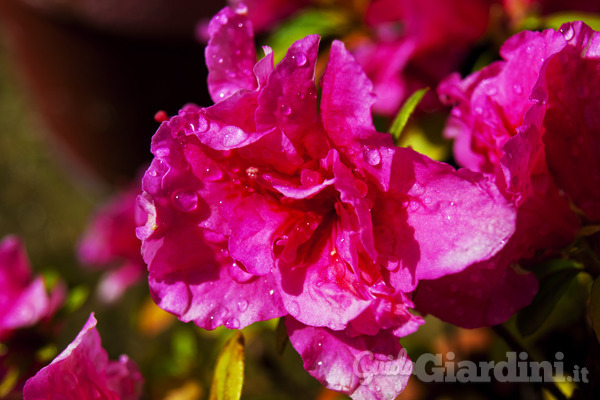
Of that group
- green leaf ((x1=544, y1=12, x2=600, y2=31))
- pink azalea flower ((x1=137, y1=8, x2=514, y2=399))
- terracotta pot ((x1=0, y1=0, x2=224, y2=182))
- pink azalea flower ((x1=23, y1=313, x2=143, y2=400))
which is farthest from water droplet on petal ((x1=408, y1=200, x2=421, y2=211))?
terracotta pot ((x1=0, y1=0, x2=224, y2=182))

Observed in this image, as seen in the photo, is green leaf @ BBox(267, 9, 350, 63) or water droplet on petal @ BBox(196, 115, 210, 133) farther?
green leaf @ BBox(267, 9, 350, 63)

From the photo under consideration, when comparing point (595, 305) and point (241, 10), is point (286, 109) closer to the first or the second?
point (241, 10)

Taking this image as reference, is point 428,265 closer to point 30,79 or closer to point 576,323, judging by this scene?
point 576,323

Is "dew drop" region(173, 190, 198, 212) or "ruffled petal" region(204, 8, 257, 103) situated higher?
"ruffled petal" region(204, 8, 257, 103)

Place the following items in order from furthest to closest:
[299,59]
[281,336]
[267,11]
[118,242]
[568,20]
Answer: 1. [118,242]
2. [267,11]
3. [568,20]
4. [281,336]
5. [299,59]

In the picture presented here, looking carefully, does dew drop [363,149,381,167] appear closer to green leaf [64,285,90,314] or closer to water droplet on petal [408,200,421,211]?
water droplet on petal [408,200,421,211]

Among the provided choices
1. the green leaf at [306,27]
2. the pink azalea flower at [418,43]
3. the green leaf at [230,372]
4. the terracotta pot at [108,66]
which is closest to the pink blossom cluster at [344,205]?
the green leaf at [230,372]

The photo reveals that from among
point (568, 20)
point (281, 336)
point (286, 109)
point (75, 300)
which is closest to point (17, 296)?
point (75, 300)
